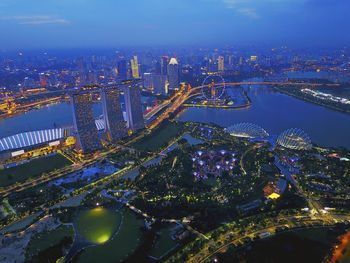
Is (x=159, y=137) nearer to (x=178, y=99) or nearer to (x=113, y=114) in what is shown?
(x=113, y=114)

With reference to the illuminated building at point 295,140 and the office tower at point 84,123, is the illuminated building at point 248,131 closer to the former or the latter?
the illuminated building at point 295,140

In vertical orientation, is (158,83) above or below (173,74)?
below

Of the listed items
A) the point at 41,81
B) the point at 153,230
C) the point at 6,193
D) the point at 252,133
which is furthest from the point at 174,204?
the point at 41,81

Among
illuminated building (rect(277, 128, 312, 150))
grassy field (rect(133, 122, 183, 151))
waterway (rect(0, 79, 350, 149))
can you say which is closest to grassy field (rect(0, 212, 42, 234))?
grassy field (rect(133, 122, 183, 151))

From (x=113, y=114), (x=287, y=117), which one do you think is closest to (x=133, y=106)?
(x=113, y=114)

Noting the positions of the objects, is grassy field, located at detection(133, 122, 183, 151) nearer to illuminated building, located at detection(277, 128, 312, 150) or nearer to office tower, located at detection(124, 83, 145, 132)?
office tower, located at detection(124, 83, 145, 132)

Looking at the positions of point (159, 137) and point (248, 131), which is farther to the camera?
point (159, 137)

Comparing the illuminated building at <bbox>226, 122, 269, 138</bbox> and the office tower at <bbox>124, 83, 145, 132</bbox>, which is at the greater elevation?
the office tower at <bbox>124, 83, 145, 132</bbox>
